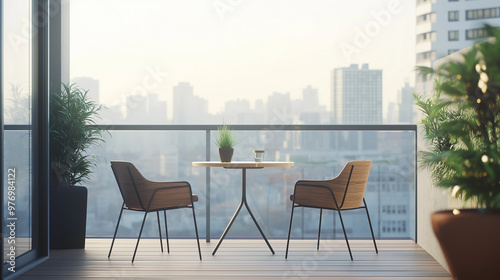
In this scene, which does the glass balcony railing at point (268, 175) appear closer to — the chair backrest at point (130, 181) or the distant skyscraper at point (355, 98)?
the chair backrest at point (130, 181)

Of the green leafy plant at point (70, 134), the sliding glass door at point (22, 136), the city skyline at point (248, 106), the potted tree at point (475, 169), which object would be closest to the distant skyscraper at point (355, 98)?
the city skyline at point (248, 106)

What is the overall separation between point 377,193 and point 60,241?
2880 mm

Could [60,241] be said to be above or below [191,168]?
below

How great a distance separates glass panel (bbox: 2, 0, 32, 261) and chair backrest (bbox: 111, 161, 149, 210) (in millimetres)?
623

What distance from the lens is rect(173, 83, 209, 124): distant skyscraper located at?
13.4 meters

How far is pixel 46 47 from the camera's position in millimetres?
3768

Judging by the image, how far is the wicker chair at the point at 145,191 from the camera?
361 centimetres

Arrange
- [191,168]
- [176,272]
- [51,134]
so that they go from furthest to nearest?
1. [191,168]
2. [51,134]
3. [176,272]

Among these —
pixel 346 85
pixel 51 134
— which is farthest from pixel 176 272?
pixel 346 85

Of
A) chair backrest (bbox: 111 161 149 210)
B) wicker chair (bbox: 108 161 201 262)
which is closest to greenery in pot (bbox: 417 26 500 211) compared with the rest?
wicker chair (bbox: 108 161 201 262)

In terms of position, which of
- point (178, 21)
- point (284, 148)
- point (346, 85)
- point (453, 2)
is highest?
point (453, 2)

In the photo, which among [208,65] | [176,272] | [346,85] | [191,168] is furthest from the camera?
[346,85]

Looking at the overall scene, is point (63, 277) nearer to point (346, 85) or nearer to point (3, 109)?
point (3, 109)

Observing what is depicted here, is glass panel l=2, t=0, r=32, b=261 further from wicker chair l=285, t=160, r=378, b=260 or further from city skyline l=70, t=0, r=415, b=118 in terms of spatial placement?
city skyline l=70, t=0, r=415, b=118
